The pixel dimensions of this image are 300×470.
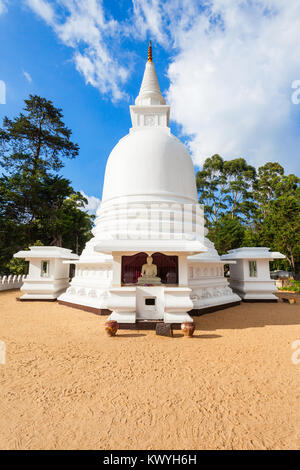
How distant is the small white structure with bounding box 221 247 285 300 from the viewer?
1241 cm

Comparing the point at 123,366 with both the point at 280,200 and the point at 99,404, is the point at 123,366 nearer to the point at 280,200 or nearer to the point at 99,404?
the point at 99,404

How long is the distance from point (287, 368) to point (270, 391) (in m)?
1.20

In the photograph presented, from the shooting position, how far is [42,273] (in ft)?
42.4

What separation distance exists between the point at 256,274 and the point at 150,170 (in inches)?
338

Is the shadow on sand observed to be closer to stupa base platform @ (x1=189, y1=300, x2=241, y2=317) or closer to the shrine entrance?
stupa base platform @ (x1=189, y1=300, x2=241, y2=317)

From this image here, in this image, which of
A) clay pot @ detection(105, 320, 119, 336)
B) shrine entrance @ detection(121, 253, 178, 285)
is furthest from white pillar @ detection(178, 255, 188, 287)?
clay pot @ detection(105, 320, 119, 336)

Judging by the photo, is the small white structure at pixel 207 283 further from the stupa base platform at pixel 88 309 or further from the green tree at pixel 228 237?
the green tree at pixel 228 237

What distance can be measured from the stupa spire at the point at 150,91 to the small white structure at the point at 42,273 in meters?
11.8

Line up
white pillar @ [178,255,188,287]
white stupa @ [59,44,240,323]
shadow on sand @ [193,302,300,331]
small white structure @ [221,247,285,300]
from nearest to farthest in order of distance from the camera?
white stupa @ [59,44,240,323] < white pillar @ [178,255,188,287] < shadow on sand @ [193,302,300,331] < small white structure @ [221,247,285,300]

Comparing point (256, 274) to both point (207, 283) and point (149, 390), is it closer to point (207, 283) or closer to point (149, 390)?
point (207, 283)

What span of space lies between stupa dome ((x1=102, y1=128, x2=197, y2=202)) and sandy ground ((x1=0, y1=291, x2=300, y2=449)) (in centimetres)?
714

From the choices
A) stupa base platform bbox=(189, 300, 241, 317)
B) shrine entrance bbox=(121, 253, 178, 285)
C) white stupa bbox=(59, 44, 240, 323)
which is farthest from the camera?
shrine entrance bbox=(121, 253, 178, 285)

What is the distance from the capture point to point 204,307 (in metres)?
9.27

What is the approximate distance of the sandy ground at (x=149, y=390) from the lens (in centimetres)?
276
